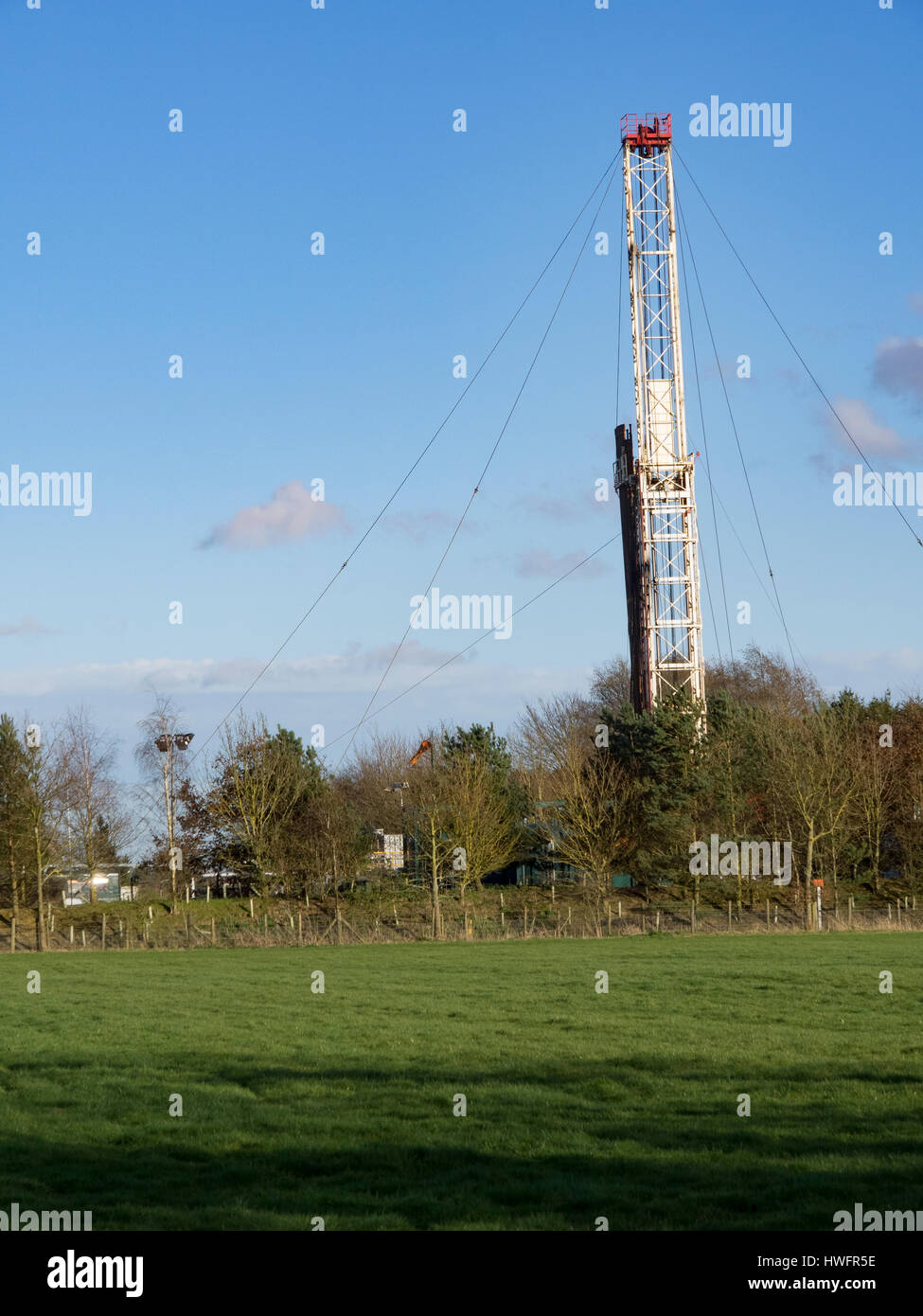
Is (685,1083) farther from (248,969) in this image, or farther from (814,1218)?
(248,969)

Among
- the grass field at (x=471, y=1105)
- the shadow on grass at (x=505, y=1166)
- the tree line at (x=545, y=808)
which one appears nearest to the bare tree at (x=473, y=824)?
the tree line at (x=545, y=808)

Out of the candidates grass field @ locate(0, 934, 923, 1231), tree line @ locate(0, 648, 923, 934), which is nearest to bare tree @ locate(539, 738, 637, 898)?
tree line @ locate(0, 648, 923, 934)

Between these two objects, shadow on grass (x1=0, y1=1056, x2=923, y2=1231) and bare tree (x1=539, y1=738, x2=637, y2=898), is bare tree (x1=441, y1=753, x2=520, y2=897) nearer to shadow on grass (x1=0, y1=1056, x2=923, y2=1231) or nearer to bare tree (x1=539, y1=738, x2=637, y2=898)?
bare tree (x1=539, y1=738, x2=637, y2=898)

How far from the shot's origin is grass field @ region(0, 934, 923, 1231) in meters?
10.5

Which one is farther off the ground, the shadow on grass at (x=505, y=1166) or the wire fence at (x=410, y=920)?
the shadow on grass at (x=505, y=1166)

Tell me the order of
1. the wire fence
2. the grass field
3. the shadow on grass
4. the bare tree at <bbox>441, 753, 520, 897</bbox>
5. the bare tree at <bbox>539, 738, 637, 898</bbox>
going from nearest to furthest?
the shadow on grass
the grass field
the wire fence
the bare tree at <bbox>441, 753, 520, 897</bbox>
the bare tree at <bbox>539, 738, 637, 898</bbox>

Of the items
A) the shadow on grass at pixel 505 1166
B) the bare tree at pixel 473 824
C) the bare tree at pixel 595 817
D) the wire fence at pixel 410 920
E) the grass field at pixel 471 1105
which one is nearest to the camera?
the shadow on grass at pixel 505 1166

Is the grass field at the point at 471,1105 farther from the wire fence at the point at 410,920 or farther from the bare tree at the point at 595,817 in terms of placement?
the bare tree at the point at 595,817

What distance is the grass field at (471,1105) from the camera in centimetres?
1047

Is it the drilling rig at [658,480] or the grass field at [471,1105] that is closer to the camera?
the grass field at [471,1105]

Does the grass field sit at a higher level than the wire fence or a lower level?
higher

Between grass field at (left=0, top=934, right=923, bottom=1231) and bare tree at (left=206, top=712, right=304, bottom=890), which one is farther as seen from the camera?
bare tree at (left=206, top=712, right=304, bottom=890)

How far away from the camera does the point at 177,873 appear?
71375mm

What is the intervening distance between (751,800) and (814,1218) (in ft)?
198
